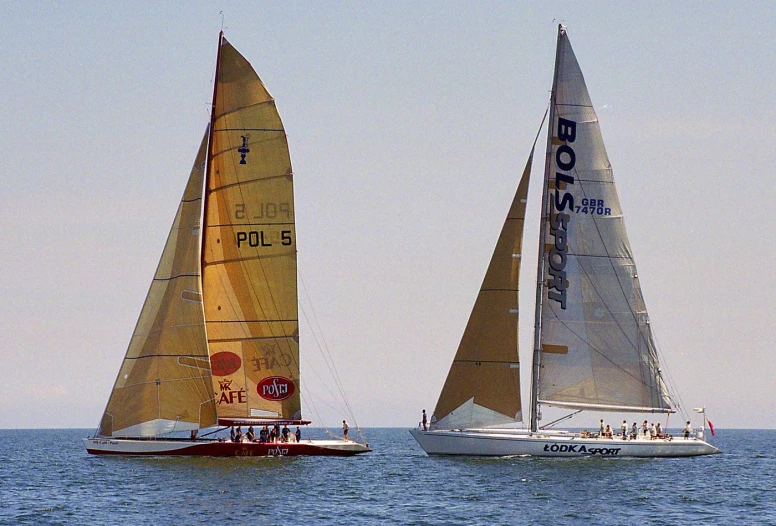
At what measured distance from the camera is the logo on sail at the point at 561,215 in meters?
51.2

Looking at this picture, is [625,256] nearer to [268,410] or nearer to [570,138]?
[570,138]

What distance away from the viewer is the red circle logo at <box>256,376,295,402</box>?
52188 millimetres

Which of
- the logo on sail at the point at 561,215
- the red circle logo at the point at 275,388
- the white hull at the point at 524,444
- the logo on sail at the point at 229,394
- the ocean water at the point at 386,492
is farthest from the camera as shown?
the red circle logo at the point at 275,388

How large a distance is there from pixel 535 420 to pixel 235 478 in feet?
43.8

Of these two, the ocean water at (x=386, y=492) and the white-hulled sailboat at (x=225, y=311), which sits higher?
the white-hulled sailboat at (x=225, y=311)

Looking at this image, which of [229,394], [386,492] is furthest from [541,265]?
[229,394]

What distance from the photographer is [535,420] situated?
2005 inches

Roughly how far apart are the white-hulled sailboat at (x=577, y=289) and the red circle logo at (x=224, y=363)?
26.3 ft

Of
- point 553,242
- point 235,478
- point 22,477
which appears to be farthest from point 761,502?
point 22,477

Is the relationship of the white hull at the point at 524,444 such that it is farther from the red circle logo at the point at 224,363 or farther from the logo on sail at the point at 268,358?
the red circle logo at the point at 224,363

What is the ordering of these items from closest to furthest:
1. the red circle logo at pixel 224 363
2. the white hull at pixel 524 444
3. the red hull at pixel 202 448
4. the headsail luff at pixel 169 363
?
1. the red hull at pixel 202 448
2. the headsail luff at pixel 169 363
3. the white hull at pixel 524 444
4. the red circle logo at pixel 224 363

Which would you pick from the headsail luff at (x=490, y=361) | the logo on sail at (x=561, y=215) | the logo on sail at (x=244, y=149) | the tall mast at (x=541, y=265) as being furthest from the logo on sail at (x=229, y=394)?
the logo on sail at (x=561, y=215)

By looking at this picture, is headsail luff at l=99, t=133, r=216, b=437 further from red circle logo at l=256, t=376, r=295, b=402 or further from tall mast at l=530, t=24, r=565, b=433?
tall mast at l=530, t=24, r=565, b=433

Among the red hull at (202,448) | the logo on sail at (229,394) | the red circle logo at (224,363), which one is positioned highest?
the red circle logo at (224,363)
